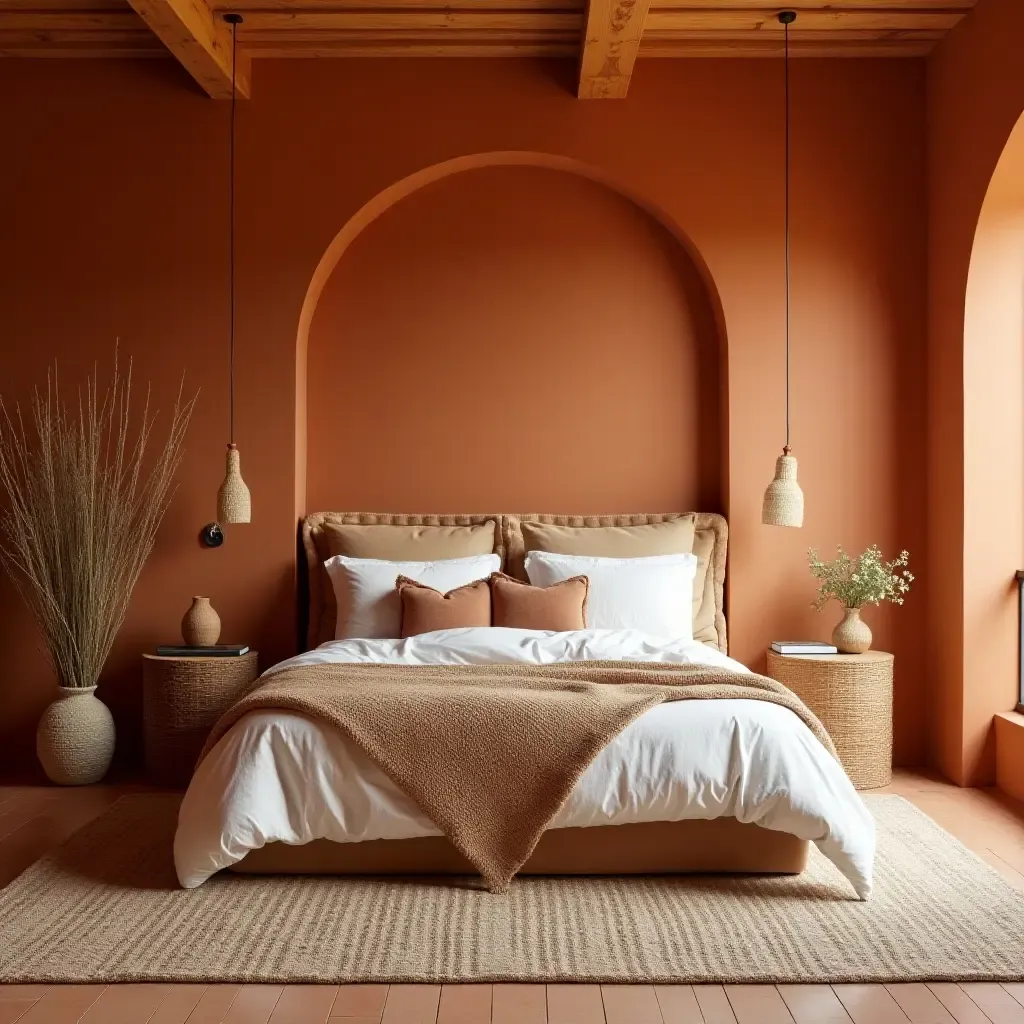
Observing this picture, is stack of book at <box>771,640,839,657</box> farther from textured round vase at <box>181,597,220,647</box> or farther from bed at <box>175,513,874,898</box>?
textured round vase at <box>181,597,220,647</box>

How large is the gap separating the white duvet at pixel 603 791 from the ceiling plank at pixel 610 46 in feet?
9.17

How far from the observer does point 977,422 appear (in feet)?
16.5

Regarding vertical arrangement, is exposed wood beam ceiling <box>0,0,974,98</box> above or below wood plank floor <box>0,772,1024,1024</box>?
above

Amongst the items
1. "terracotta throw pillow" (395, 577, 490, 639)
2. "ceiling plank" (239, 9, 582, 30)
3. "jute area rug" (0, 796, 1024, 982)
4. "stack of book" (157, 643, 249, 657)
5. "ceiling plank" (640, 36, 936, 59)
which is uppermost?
"ceiling plank" (640, 36, 936, 59)

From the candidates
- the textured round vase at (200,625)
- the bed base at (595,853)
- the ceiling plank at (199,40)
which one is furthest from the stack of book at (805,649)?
the ceiling plank at (199,40)

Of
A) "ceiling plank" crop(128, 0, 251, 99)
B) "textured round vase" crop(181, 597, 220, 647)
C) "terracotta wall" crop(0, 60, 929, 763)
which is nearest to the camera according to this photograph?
"ceiling plank" crop(128, 0, 251, 99)

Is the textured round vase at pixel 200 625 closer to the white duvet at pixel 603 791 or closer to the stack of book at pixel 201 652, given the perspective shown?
the stack of book at pixel 201 652

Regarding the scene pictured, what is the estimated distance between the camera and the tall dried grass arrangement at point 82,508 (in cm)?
504

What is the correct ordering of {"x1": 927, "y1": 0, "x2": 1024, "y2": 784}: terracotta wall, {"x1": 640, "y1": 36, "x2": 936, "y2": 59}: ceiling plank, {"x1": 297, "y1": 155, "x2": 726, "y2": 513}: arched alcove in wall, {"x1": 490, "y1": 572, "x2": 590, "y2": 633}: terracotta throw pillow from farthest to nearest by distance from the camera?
{"x1": 297, "y1": 155, "x2": 726, "y2": 513}: arched alcove in wall < {"x1": 640, "y1": 36, "x2": 936, "y2": 59}: ceiling plank < {"x1": 927, "y1": 0, "x2": 1024, "y2": 784}: terracotta wall < {"x1": 490, "y1": 572, "x2": 590, "y2": 633}: terracotta throw pillow

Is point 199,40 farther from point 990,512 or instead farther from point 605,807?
point 990,512

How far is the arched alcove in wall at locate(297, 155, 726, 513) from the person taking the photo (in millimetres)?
5672

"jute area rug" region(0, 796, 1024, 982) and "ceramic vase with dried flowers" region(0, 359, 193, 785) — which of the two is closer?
"jute area rug" region(0, 796, 1024, 982)

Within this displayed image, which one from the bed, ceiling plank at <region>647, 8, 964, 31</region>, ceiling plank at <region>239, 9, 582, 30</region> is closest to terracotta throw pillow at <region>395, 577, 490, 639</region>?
the bed

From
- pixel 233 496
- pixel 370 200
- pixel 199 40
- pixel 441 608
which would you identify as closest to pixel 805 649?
pixel 441 608
